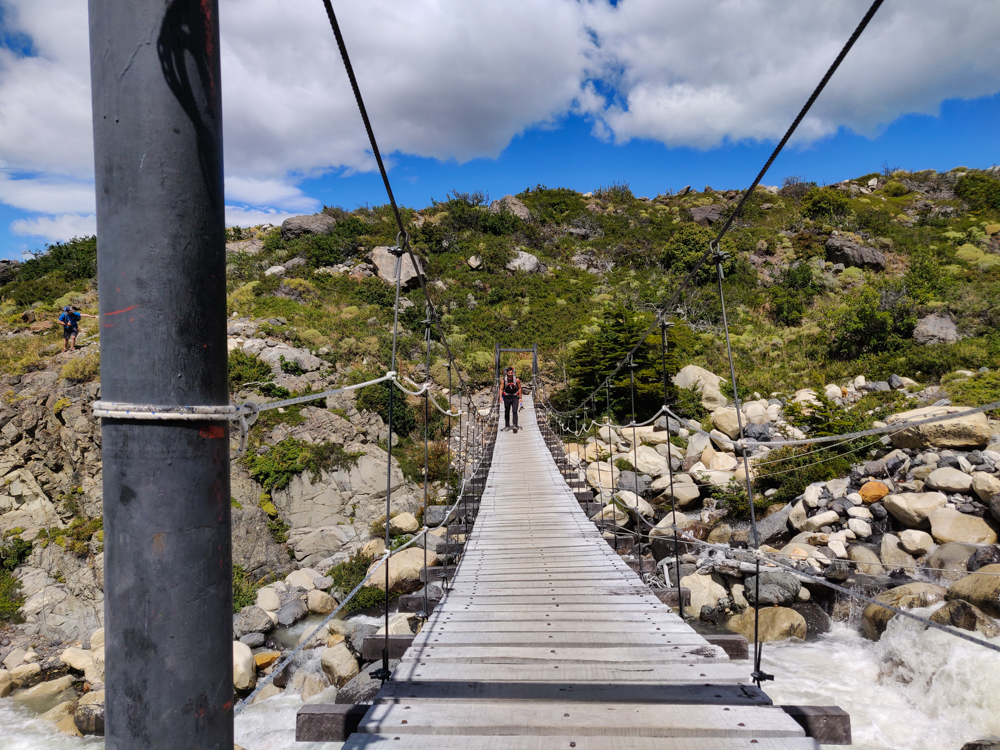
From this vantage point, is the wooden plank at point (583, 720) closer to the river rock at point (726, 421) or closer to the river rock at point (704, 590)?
the river rock at point (704, 590)

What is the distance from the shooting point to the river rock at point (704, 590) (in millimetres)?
5837

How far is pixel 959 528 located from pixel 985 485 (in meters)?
0.68

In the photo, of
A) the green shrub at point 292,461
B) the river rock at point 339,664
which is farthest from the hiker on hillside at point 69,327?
the river rock at point 339,664

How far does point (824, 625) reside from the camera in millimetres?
5418

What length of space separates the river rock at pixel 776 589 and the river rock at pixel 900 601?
27.0 inches

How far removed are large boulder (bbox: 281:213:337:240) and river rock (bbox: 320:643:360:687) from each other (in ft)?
61.4

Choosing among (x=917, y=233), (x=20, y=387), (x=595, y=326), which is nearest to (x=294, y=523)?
(x=20, y=387)

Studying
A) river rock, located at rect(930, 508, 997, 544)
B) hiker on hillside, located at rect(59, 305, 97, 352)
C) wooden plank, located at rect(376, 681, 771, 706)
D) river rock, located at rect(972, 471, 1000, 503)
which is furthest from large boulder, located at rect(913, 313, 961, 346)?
hiker on hillside, located at rect(59, 305, 97, 352)

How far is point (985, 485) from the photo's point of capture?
5871mm

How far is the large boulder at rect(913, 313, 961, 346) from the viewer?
429 inches

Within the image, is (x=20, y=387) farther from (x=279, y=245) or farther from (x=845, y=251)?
(x=845, y=251)

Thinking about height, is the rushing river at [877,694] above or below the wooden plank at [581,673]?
below

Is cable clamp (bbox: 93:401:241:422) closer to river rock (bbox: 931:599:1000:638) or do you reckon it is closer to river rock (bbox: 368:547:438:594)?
river rock (bbox: 931:599:1000:638)

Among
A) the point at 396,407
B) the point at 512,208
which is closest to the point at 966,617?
the point at 396,407
